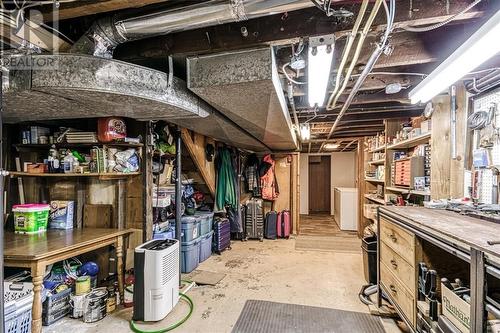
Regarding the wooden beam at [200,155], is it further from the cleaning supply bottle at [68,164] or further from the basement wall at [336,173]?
the basement wall at [336,173]

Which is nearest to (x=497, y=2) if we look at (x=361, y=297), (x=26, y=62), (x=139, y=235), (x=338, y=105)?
(x=338, y=105)

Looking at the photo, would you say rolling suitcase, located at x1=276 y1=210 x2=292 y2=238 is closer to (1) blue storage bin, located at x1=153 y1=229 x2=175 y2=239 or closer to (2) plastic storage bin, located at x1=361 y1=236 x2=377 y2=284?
(2) plastic storage bin, located at x1=361 y1=236 x2=377 y2=284

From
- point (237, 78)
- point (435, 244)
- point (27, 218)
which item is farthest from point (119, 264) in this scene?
point (435, 244)

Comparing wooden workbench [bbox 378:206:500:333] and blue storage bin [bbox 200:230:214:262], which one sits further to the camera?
blue storage bin [bbox 200:230:214:262]

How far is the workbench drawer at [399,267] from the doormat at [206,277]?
1.85m

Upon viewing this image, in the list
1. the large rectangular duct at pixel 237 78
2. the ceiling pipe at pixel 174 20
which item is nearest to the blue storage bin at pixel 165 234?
the large rectangular duct at pixel 237 78

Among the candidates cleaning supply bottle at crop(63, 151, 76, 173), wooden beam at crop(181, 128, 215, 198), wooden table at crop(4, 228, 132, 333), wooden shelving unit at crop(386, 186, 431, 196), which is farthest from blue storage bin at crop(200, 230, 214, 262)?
wooden shelving unit at crop(386, 186, 431, 196)

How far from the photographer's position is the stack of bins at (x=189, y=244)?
3428mm

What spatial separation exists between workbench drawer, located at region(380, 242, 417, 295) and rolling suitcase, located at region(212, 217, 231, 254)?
2.56m

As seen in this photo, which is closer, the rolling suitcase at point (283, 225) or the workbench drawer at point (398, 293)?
the workbench drawer at point (398, 293)

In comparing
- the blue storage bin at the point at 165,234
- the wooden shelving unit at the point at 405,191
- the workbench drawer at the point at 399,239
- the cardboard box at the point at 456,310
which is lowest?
the blue storage bin at the point at 165,234

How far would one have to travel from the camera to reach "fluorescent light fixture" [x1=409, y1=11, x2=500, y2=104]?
1134 millimetres

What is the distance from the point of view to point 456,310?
128 cm

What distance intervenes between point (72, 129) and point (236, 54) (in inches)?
78.2
